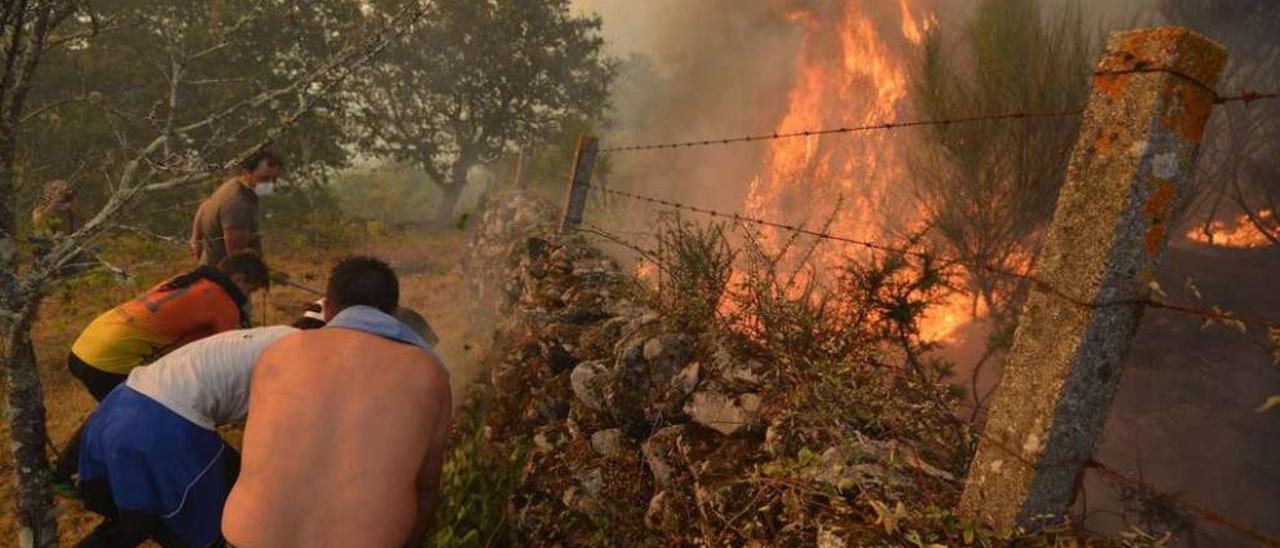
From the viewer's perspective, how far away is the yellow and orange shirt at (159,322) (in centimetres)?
355

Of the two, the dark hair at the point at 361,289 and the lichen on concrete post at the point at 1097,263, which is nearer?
the lichen on concrete post at the point at 1097,263

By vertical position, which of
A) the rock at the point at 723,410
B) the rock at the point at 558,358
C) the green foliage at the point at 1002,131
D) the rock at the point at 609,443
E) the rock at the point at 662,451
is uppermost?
the green foliage at the point at 1002,131

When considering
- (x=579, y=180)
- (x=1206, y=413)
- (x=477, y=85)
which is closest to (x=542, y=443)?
(x=579, y=180)

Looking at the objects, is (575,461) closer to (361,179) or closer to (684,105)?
(684,105)

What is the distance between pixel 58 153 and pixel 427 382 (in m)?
15.9

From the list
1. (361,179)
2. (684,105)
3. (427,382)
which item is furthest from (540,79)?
(361,179)

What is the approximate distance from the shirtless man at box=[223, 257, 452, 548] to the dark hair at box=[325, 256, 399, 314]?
1.04ft

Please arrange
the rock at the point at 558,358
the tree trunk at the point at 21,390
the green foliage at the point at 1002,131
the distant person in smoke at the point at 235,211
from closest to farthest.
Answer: the tree trunk at the point at 21,390 → the rock at the point at 558,358 → the distant person in smoke at the point at 235,211 → the green foliage at the point at 1002,131

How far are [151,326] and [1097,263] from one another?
451 cm

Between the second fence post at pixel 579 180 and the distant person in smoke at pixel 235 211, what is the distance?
9.07 ft

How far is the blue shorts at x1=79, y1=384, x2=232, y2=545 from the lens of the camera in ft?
8.92

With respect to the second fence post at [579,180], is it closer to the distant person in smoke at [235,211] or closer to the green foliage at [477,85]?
the distant person in smoke at [235,211]

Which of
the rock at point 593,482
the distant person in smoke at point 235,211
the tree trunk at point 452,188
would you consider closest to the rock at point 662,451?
the rock at point 593,482

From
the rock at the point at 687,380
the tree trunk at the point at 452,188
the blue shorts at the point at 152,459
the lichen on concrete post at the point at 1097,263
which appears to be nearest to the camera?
the lichen on concrete post at the point at 1097,263
